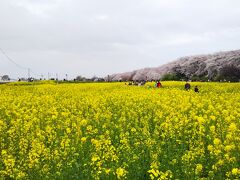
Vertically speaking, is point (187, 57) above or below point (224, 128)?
above

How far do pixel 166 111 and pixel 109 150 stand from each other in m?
6.93

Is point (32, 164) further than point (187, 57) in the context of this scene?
No

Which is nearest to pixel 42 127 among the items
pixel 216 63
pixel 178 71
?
pixel 216 63

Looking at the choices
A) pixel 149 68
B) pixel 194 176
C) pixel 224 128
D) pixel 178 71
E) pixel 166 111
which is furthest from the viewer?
pixel 149 68

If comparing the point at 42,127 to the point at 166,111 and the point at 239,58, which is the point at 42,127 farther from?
the point at 239,58

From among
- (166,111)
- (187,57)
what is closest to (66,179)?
(166,111)

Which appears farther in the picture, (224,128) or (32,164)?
(224,128)

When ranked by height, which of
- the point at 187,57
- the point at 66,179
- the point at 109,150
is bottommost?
the point at 66,179

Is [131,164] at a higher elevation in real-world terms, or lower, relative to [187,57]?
lower

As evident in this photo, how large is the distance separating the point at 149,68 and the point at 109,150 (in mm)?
75976

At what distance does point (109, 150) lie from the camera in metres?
6.93

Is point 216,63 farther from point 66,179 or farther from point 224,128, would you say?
point 66,179

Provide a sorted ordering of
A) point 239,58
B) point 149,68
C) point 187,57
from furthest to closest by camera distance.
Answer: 1. point 149,68
2. point 187,57
3. point 239,58

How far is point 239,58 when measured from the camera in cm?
6050
